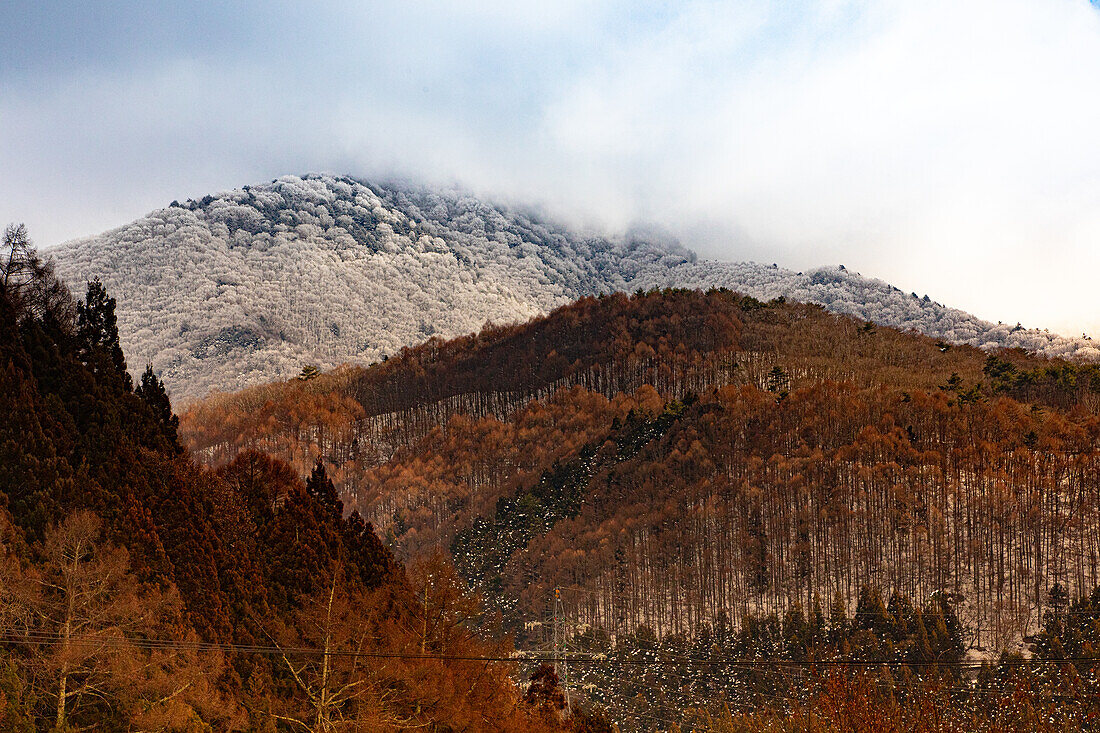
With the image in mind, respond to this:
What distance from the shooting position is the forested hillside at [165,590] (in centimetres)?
2448

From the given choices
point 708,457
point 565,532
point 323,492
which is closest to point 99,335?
point 323,492

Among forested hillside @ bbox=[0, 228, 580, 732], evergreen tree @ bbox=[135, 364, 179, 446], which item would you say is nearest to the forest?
forested hillside @ bbox=[0, 228, 580, 732]

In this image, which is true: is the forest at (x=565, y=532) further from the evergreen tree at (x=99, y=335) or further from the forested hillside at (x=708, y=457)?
the forested hillside at (x=708, y=457)

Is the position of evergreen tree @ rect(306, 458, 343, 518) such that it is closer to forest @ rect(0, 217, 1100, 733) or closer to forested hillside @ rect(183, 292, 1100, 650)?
forest @ rect(0, 217, 1100, 733)

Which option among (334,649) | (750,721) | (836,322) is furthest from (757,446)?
(334,649)

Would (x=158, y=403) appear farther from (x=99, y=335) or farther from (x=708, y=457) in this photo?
(x=708, y=457)

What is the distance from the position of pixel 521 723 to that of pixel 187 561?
14199 mm

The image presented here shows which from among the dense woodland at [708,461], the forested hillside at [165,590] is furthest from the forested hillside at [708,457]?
the forested hillside at [165,590]

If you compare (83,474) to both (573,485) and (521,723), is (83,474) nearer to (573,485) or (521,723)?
(521,723)

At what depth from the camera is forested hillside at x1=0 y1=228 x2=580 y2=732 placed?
2448 cm

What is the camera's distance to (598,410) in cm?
11888

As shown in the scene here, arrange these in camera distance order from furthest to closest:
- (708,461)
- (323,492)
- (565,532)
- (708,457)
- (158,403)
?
(565,532), (708,457), (708,461), (323,492), (158,403)

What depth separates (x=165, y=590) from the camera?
29625 millimetres

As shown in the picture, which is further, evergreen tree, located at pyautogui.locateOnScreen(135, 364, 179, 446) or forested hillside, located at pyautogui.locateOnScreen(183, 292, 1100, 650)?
forested hillside, located at pyautogui.locateOnScreen(183, 292, 1100, 650)
